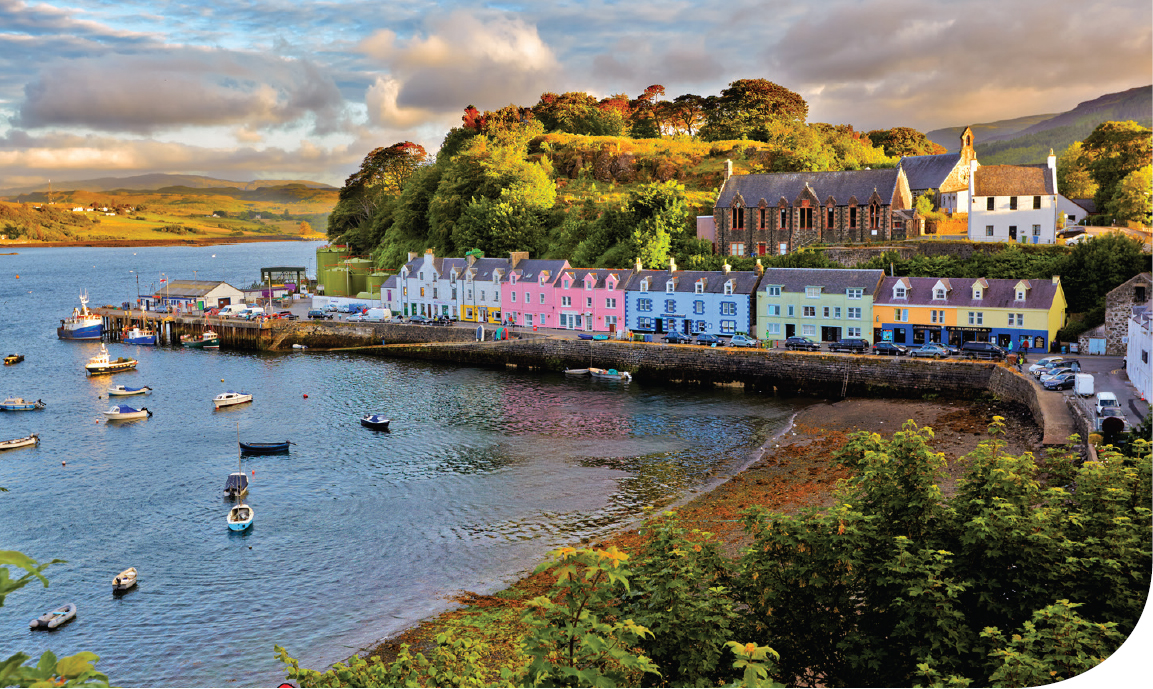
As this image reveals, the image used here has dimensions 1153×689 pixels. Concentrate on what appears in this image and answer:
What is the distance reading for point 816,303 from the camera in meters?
48.3

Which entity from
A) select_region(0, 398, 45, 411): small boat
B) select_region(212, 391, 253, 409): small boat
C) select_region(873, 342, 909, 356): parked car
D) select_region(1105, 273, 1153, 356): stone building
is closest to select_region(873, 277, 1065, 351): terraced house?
select_region(873, 342, 909, 356): parked car

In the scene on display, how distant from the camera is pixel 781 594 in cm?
947

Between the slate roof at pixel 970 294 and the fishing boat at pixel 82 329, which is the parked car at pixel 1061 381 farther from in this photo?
the fishing boat at pixel 82 329

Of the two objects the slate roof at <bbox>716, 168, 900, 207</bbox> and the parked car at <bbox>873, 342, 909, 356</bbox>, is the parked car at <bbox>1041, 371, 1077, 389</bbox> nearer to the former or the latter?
the parked car at <bbox>873, 342, 909, 356</bbox>

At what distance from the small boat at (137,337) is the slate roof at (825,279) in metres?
50.9

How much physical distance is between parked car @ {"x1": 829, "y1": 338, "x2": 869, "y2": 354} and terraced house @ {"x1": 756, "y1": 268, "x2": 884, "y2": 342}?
178 cm

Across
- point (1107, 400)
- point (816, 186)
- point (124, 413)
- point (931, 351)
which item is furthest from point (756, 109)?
point (124, 413)

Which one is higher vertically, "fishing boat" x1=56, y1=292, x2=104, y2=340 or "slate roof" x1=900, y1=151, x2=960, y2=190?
"slate roof" x1=900, y1=151, x2=960, y2=190

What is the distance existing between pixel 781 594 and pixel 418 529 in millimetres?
17173

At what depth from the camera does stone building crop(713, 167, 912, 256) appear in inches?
2283

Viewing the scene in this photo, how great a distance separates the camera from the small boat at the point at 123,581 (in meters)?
20.8

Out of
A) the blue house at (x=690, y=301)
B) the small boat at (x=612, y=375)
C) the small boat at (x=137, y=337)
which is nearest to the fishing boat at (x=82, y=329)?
the small boat at (x=137, y=337)

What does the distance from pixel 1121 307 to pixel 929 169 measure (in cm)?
2687

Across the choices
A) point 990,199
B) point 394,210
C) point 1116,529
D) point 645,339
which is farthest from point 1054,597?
point 394,210
